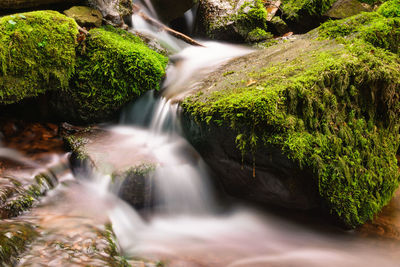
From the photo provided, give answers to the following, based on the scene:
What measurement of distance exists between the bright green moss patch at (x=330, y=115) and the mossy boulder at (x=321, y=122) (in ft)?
0.04

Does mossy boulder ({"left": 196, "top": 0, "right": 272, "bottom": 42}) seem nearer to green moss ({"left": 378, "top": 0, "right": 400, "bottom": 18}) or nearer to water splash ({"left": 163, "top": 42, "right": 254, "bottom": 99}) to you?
water splash ({"left": 163, "top": 42, "right": 254, "bottom": 99})

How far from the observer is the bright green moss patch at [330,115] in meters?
3.12

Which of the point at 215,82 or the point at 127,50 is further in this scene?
the point at 127,50

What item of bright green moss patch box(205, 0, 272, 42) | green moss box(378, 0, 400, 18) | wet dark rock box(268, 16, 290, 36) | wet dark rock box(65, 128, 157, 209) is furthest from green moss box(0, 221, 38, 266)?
wet dark rock box(268, 16, 290, 36)

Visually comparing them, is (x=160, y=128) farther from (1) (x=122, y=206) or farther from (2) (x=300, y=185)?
(2) (x=300, y=185)

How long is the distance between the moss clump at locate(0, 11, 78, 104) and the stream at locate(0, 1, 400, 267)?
2.87ft

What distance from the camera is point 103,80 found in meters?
4.54

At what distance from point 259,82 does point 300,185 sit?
4.20 feet

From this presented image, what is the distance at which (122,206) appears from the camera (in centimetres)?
351

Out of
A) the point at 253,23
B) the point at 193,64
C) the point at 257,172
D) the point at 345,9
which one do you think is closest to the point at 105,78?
the point at 193,64

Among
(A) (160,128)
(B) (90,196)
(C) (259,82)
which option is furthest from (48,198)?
(C) (259,82)

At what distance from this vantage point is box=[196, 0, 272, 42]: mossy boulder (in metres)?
7.12

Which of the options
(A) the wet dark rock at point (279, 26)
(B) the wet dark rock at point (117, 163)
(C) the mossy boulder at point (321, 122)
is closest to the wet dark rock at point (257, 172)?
(C) the mossy boulder at point (321, 122)

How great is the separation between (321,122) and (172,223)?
205cm
